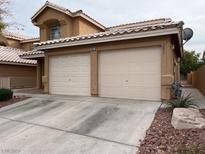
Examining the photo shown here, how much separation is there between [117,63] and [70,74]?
10.5ft

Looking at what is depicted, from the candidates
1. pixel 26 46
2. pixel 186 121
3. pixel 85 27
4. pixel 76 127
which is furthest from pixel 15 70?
pixel 186 121

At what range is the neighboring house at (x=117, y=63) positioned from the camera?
10516 mm

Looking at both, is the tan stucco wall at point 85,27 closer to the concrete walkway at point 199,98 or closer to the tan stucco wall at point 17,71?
the tan stucco wall at point 17,71

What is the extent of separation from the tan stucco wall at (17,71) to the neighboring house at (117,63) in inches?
342

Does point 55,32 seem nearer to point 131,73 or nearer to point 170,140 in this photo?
point 131,73

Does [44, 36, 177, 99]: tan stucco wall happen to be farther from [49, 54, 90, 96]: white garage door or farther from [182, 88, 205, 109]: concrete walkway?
[182, 88, 205, 109]: concrete walkway

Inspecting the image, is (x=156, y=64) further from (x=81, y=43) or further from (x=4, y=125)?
(x=4, y=125)

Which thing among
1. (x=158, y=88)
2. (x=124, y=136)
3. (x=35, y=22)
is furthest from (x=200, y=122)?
(x=35, y=22)

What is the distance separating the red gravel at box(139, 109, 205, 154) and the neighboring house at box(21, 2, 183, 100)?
415 cm

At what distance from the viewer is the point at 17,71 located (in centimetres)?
2283

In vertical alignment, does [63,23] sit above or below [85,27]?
above

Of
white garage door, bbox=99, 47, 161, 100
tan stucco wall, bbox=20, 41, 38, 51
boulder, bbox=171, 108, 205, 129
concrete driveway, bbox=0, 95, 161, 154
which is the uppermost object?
tan stucco wall, bbox=20, 41, 38, 51

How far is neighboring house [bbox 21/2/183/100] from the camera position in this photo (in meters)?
10.5

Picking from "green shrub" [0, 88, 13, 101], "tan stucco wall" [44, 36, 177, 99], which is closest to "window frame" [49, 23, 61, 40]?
"tan stucco wall" [44, 36, 177, 99]
